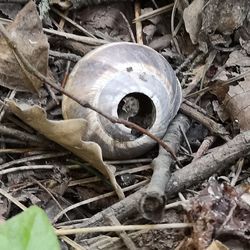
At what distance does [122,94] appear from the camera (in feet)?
6.88

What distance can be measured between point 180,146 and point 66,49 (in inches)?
24.6

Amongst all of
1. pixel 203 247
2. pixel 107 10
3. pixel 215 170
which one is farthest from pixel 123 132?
pixel 107 10

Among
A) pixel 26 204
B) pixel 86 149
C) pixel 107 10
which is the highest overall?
pixel 107 10

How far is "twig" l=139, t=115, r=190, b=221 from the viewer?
5.72 ft

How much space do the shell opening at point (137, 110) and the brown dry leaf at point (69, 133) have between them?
0.18 metres

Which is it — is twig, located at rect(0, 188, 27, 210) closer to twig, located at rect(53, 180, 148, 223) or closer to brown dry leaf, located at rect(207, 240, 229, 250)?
twig, located at rect(53, 180, 148, 223)

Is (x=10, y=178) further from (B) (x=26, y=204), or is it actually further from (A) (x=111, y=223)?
(A) (x=111, y=223)

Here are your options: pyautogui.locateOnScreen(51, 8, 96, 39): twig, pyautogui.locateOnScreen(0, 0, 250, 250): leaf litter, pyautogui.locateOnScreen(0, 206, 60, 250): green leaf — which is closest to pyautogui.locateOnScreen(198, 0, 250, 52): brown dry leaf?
pyautogui.locateOnScreen(0, 0, 250, 250): leaf litter

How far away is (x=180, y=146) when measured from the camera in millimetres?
2225

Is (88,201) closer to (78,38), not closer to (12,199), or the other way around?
(12,199)

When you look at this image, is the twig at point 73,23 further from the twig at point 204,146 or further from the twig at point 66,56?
the twig at point 204,146

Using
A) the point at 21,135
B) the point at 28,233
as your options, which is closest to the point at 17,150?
the point at 21,135

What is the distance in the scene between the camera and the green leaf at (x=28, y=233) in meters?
1.32

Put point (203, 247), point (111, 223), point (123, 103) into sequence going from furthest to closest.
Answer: point (123, 103) → point (111, 223) → point (203, 247)
